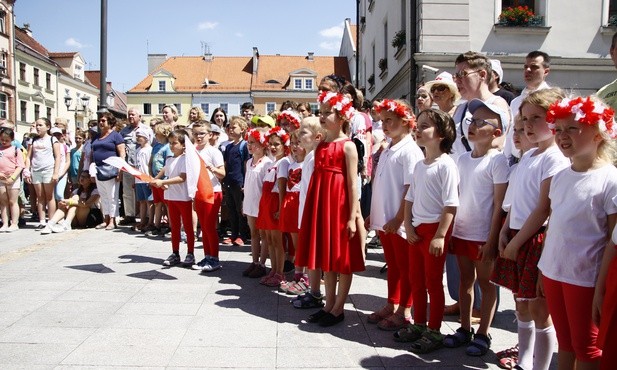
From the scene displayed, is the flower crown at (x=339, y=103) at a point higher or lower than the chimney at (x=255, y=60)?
lower

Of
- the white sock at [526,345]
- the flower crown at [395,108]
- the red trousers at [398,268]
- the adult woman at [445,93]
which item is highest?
the adult woman at [445,93]

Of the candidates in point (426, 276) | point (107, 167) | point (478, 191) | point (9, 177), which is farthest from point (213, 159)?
point (9, 177)

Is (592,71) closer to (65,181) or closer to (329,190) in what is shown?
(329,190)

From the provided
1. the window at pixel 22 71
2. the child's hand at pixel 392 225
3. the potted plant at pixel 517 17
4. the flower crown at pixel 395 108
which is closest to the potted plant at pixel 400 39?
the potted plant at pixel 517 17

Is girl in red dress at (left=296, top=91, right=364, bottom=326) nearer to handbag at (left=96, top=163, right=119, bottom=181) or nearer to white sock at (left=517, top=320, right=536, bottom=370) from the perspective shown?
white sock at (left=517, top=320, right=536, bottom=370)

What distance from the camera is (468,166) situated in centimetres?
373

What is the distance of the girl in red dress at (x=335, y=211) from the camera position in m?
4.34

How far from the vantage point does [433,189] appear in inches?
149

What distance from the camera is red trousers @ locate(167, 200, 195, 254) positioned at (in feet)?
21.6

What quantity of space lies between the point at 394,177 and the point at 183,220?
3.36 metres

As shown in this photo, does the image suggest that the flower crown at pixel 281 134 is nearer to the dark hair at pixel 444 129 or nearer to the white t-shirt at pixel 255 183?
the white t-shirt at pixel 255 183

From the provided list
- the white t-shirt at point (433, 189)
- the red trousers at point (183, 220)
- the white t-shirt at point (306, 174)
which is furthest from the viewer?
the red trousers at point (183, 220)

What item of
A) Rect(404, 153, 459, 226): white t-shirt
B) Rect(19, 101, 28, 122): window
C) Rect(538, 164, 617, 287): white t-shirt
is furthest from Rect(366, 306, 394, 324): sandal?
Rect(19, 101, 28, 122): window

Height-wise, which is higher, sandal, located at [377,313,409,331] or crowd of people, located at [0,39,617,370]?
crowd of people, located at [0,39,617,370]
